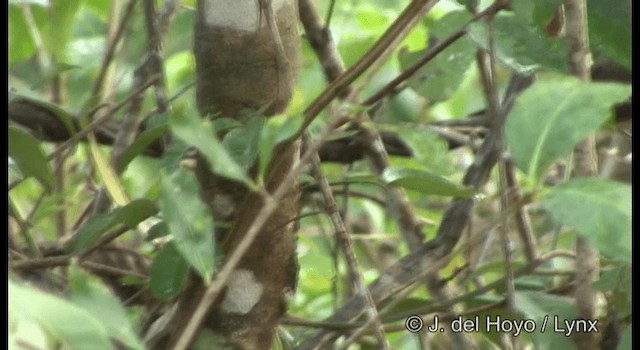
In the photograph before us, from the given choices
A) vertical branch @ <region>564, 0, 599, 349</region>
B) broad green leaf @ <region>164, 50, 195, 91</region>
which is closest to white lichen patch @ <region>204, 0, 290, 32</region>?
vertical branch @ <region>564, 0, 599, 349</region>

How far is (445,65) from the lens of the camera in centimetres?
107

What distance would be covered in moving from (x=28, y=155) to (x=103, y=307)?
324 mm

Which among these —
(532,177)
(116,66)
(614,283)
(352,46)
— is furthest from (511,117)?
(116,66)

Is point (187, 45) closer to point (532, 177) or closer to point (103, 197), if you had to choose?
point (103, 197)

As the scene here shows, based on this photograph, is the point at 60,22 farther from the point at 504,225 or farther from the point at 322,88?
the point at 504,225

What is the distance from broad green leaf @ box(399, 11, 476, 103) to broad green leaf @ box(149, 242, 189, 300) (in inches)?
17.1

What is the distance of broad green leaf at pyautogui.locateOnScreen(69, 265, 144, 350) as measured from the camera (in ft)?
1.62

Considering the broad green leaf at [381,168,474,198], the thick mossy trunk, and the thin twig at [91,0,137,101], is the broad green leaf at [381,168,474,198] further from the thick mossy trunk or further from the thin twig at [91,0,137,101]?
the thin twig at [91,0,137,101]

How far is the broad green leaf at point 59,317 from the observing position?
430 millimetres

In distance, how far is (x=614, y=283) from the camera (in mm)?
646

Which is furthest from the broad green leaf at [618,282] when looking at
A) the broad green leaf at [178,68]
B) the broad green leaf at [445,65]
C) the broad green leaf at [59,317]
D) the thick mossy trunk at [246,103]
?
the broad green leaf at [178,68]

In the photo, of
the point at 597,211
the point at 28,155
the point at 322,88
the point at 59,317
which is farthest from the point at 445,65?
the point at 59,317

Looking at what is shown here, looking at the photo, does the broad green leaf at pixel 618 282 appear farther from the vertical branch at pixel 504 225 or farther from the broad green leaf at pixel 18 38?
the broad green leaf at pixel 18 38

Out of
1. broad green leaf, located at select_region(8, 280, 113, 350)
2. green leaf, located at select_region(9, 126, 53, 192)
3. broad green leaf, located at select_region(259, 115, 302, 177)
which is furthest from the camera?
green leaf, located at select_region(9, 126, 53, 192)
